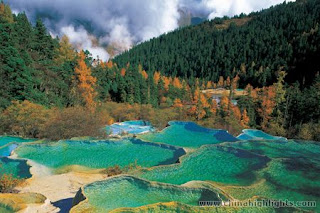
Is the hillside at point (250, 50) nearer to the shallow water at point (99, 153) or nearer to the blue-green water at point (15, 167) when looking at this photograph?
the shallow water at point (99, 153)

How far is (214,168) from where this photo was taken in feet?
34.2

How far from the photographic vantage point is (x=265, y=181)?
345 inches

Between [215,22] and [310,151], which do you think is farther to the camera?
[215,22]

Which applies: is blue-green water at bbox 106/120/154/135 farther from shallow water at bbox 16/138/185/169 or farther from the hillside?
the hillside

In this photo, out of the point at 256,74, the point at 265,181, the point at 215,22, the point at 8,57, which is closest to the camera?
the point at 265,181

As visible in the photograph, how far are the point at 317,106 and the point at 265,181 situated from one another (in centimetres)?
2138

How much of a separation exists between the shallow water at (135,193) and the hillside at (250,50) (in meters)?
56.2

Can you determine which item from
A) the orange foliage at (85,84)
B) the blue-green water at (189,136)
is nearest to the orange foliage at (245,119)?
the blue-green water at (189,136)

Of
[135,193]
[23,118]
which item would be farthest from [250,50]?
[135,193]

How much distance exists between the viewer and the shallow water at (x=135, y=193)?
21.8 ft

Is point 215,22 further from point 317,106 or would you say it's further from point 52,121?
point 52,121

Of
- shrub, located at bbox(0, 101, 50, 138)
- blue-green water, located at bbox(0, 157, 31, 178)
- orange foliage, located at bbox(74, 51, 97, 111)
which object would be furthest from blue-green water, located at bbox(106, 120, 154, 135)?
blue-green water, located at bbox(0, 157, 31, 178)

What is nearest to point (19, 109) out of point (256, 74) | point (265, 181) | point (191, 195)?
point (191, 195)

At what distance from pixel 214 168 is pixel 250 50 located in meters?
86.0
